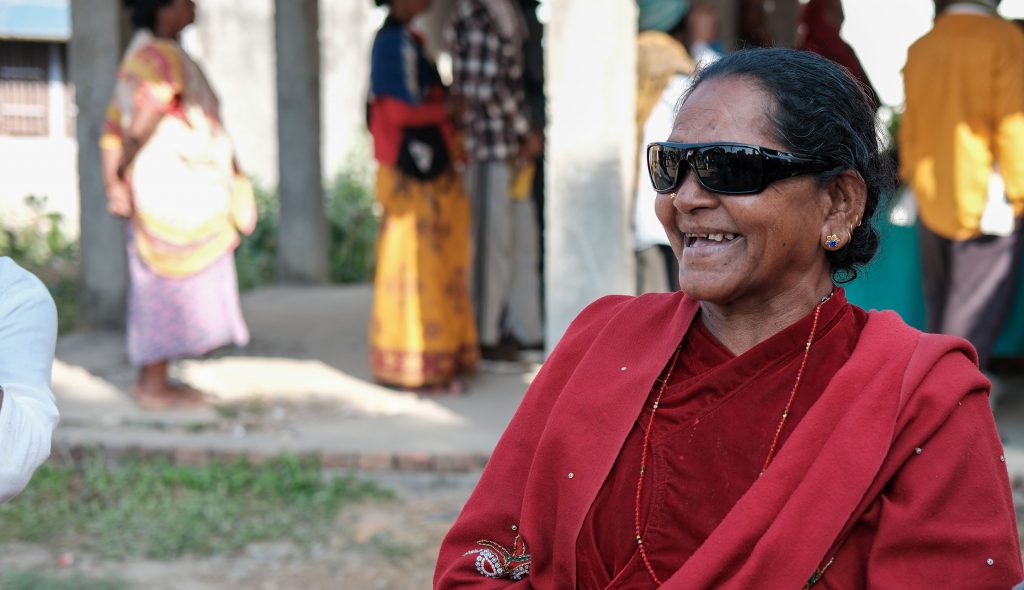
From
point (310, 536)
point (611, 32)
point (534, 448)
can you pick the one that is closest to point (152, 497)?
point (310, 536)

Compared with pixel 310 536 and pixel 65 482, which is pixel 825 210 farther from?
pixel 65 482

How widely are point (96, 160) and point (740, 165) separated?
7.08m

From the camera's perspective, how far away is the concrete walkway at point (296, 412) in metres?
5.77

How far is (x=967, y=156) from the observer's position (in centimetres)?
524

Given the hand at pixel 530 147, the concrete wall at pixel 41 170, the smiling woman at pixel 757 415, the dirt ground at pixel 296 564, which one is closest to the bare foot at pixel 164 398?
the dirt ground at pixel 296 564

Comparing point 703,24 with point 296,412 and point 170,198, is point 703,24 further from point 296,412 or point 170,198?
point 296,412

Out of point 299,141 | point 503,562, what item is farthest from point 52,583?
point 299,141

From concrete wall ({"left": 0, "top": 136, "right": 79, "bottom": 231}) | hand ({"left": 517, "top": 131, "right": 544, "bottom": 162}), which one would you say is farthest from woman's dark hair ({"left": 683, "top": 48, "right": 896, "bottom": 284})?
concrete wall ({"left": 0, "top": 136, "right": 79, "bottom": 231})

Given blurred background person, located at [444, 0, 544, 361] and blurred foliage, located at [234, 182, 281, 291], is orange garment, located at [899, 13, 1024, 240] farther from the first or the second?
blurred foliage, located at [234, 182, 281, 291]

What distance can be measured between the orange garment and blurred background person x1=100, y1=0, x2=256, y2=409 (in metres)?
3.42

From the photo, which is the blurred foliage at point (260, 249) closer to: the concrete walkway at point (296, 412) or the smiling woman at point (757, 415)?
the concrete walkway at point (296, 412)

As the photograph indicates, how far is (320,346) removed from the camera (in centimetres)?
832

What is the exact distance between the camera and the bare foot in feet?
21.4

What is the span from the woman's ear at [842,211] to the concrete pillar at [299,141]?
8.78 metres
